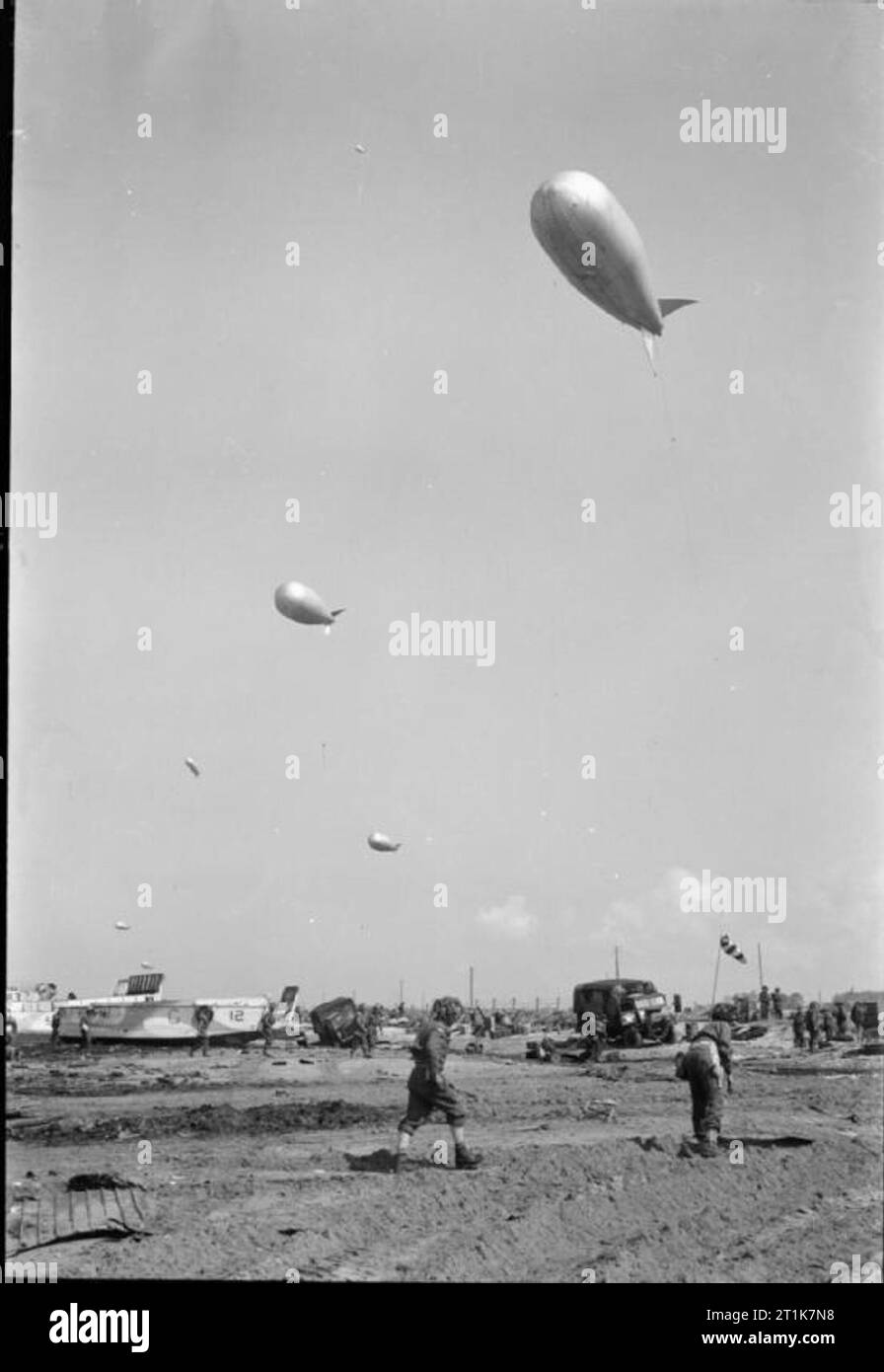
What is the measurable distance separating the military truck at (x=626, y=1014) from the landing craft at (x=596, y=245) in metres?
10.4

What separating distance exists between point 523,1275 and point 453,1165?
1724mm

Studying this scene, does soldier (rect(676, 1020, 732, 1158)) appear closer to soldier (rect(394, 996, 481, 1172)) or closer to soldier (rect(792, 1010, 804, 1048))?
soldier (rect(394, 996, 481, 1172))

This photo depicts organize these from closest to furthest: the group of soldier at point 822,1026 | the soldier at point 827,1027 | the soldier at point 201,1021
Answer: the group of soldier at point 822,1026
the soldier at point 827,1027
the soldier at point 201,1021

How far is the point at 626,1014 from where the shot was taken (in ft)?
73.3

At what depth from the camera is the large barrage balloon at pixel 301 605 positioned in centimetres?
1650

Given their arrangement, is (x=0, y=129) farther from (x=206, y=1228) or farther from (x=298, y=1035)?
(x=298, y=1035)

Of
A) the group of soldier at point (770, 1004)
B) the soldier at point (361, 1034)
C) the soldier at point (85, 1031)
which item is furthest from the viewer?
the soldier at point (85, 1031)

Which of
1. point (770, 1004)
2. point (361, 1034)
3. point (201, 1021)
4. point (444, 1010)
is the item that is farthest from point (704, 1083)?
point (201, 1021)

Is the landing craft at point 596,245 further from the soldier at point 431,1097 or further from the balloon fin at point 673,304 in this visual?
the soldier at point 431,1097

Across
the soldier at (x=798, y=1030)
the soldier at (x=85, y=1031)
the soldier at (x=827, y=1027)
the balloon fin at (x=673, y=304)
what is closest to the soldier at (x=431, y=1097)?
the balloon fin at (x=673, y=304)

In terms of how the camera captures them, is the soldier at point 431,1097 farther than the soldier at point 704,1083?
No

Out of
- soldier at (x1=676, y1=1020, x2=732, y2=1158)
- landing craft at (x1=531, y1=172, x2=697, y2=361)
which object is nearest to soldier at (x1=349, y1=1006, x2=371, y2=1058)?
soldier at (x1=676, y1=1020, x2=732, y2=1158)

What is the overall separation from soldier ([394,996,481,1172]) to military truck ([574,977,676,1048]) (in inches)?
302
